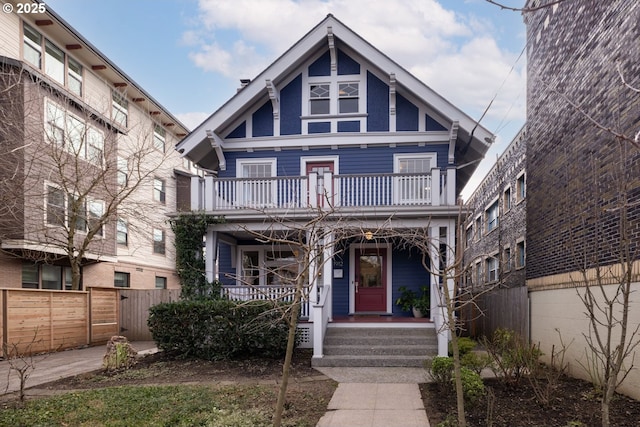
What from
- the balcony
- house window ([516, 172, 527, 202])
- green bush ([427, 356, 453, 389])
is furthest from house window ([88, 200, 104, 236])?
house window ([516, 172, 527, 202])

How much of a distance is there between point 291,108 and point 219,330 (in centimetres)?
669

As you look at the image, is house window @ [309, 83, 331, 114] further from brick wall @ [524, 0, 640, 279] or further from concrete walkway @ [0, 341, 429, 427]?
concrete walkway @ [0, 341, 429, 427]

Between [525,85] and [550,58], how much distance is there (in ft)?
6.54

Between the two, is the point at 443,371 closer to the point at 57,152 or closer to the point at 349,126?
the point at 349,126

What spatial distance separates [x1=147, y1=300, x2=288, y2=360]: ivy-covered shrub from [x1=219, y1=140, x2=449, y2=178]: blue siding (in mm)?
4701

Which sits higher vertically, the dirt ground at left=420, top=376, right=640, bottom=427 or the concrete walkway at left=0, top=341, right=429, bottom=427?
the dirt ground at left=420, top=376, right=640, bottom=427

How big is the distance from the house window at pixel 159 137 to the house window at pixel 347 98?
11428 mm

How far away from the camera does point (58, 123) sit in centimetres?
1336

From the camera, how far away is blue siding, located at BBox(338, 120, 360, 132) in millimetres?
12188

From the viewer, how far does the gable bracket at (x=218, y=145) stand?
38.8 feet

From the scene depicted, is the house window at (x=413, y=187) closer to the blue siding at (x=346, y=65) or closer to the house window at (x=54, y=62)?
the blue siding at (x=346, y=65)

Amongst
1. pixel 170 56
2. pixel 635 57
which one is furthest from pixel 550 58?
pixel 170 56

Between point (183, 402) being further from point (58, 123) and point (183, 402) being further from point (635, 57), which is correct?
point (58, 123)

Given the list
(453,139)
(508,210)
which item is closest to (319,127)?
(453,139)
